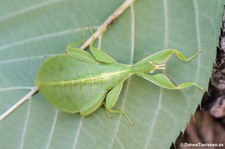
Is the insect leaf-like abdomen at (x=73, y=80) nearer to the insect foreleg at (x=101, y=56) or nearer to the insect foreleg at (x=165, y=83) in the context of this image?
the insect foreleg at (x=101, y=56)

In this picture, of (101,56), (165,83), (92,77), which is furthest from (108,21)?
(165,83)

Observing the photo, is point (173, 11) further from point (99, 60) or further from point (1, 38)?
point (1, 38)

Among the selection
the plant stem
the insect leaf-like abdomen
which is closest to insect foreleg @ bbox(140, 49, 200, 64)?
the insect leaf-like abdomen

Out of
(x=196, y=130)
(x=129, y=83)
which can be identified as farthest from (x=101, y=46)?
(x=196, y=130)

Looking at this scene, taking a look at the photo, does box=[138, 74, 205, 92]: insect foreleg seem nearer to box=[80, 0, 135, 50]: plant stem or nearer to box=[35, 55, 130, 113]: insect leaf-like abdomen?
box=[35, 55, 130, 113]: insect leaf-like abdomen

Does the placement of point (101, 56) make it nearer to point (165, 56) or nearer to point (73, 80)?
point (73, 80)
